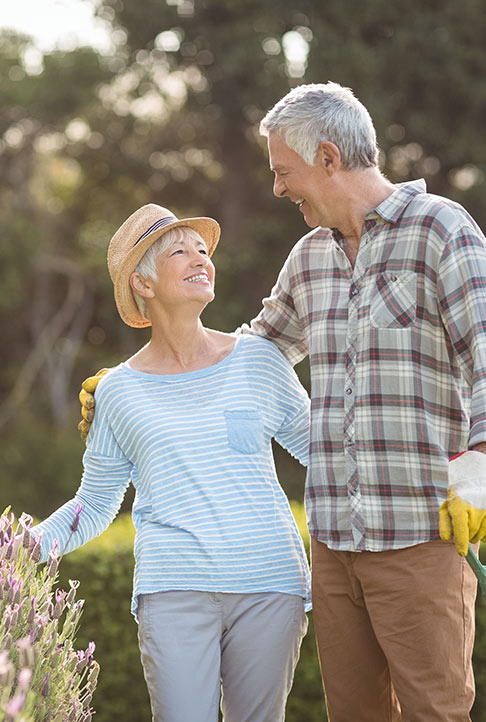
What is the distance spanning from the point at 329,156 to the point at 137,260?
645 mm

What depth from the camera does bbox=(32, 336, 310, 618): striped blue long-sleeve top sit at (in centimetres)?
259

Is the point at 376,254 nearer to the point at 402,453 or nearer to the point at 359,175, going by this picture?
the point at 359,175

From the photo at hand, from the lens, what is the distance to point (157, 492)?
2.66 meters

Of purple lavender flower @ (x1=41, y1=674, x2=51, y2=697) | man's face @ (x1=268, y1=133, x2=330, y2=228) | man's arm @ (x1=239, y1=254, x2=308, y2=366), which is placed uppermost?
man's face @ (x1=268, y1=133, x2=330, y2=228)

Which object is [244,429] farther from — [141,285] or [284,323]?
[141,285]

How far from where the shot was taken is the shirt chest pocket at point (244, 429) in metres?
2.65

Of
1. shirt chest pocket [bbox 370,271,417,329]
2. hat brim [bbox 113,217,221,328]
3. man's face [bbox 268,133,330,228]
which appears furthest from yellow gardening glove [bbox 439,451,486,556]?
hat brim [bbox 113,217,221,328]

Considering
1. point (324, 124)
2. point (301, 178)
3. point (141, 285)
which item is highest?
point (324, 124)

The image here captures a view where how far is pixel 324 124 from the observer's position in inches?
99.3

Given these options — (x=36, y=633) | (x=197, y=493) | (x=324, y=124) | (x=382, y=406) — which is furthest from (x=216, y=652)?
(x=324, y=124)

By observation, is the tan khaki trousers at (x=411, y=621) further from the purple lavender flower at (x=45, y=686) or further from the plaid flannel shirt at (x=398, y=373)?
the purple lavender flower at (x=45, y=686)

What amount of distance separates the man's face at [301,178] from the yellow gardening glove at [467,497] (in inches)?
30.3

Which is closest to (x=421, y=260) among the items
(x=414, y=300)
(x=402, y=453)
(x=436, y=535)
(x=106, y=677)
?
(x=414, y=300)

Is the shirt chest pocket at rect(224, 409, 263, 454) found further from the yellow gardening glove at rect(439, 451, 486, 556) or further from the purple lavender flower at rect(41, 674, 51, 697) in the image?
the purple lavender flower at rect(41, 674, 51, 697)
